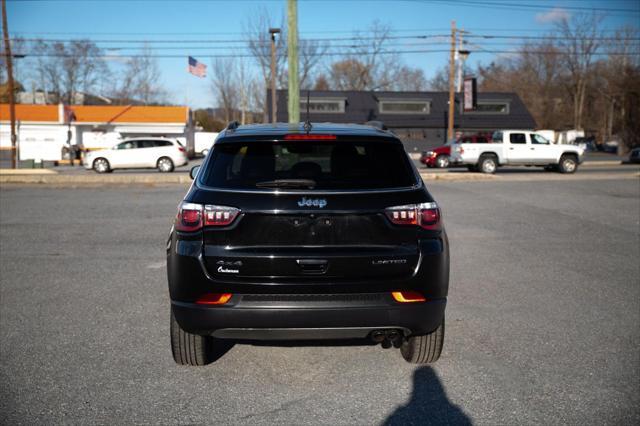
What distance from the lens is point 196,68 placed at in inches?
1428

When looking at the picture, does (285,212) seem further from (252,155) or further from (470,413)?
(470,413)

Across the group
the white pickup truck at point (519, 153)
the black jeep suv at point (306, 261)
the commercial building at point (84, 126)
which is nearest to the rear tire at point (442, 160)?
the white pickup truck at point (519, 153)

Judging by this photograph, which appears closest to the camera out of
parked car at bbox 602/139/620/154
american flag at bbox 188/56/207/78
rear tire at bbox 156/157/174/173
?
rear tire at bbox 156/157/174/173

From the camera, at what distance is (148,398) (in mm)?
3531

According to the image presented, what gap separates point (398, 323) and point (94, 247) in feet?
21.1

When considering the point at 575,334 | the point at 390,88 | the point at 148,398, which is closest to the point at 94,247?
the point at 148,398

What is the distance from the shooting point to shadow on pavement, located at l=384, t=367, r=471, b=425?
3244mm

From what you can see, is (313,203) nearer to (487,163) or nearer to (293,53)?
(293,53)

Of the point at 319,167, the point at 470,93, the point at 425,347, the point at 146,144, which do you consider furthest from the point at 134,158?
the point at 470,93

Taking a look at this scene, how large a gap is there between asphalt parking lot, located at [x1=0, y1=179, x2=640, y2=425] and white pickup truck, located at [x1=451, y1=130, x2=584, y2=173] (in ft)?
55.1

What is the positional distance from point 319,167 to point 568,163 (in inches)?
938

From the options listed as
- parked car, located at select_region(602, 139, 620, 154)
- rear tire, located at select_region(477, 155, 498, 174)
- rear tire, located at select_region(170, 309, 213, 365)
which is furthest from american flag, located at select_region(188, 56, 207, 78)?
parked car, located at select_region(602, 139, 620, 154)

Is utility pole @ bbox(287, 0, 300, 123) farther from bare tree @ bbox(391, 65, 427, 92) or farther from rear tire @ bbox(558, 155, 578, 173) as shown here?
bare tree @ bbox(391, 65, 427, 92)

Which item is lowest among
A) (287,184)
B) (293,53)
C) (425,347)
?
(425,347)
